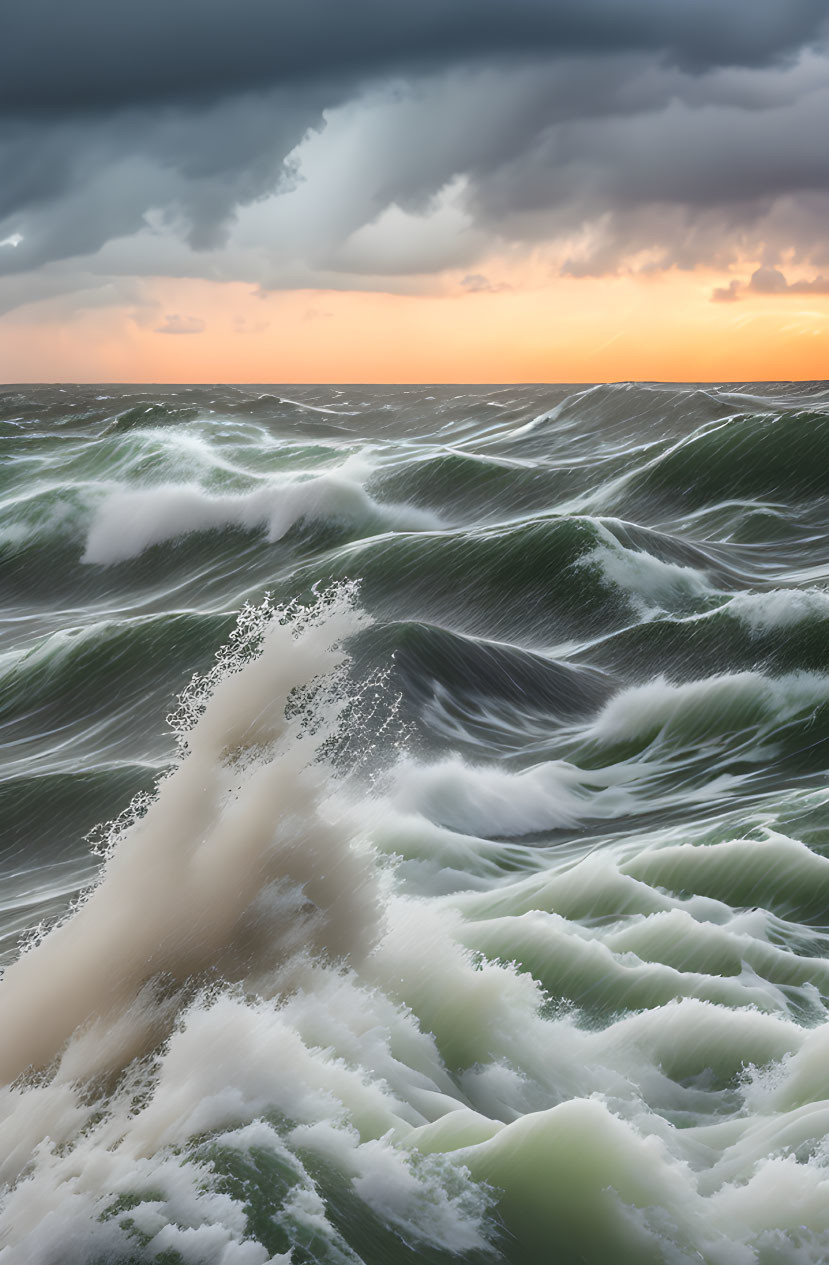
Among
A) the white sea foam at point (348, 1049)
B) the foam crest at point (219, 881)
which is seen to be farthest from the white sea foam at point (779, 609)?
the foam crest at point (219, 881)

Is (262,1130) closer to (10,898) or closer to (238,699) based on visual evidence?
(238,699)

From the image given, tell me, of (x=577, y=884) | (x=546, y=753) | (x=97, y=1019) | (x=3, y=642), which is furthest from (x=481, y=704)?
(x=3, y=642)

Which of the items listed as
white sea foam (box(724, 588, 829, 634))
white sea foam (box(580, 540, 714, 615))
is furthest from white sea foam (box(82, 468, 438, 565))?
white sea foam (box(724, 588, 829, 634))

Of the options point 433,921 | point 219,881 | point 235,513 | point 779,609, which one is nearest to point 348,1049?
point 219,881

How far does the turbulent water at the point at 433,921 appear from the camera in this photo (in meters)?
4.29

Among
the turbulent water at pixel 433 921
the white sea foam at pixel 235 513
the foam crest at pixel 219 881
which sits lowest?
the turbulent water at pixel 433 921

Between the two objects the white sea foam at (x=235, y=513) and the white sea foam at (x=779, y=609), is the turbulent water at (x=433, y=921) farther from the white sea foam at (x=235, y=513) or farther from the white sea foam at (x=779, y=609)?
the white sea foam at (x=235, y=513)

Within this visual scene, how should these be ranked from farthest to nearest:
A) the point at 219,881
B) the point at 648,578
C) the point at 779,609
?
the point at 648,578, the point at 779,609, the point at 219,881

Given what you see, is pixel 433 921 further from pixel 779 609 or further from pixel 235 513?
pixel 235 513

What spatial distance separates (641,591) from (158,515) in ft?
38.4

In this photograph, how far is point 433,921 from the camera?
7.27m

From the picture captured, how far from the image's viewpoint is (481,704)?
12164mm

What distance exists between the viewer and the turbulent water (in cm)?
429

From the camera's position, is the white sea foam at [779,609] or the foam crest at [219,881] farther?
the white sea foam at [779,609]
